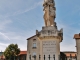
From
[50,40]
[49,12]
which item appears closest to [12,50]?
[49,12]

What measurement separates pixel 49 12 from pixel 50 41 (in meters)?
3.23

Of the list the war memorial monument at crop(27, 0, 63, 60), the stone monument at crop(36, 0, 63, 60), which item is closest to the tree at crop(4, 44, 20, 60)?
the war memorial monument at crop(27, 0, 63, 60)

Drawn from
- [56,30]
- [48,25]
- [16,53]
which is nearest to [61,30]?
[56,30]

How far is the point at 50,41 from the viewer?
1719 cm

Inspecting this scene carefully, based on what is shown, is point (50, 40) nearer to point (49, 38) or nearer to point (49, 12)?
point (49, 38)

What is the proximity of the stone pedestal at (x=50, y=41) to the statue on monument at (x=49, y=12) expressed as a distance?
1225mm

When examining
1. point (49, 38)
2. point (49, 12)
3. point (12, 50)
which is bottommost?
point (12, 50)

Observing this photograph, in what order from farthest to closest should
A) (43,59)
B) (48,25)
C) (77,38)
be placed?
(77,38)
(48,25)
(43,59)

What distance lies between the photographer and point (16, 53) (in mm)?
61125

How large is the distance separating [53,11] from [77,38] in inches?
1281

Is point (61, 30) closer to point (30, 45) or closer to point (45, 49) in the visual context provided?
point (45, 49)

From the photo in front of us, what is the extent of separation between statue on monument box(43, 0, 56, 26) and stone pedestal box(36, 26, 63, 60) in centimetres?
122

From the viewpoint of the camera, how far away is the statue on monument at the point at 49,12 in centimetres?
1828

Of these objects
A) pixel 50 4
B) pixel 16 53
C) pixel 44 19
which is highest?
pixel 50 4
